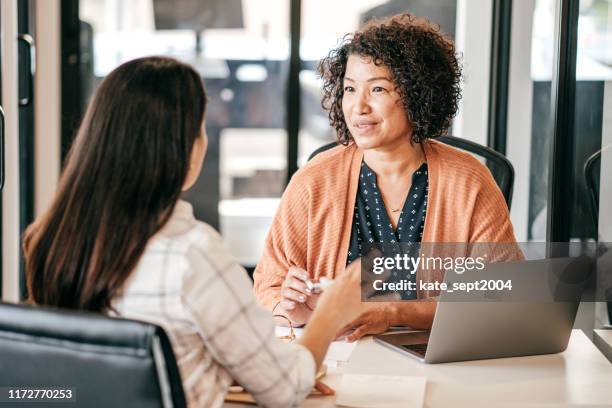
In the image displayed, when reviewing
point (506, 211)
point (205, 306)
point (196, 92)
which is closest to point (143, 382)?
point (205, 306)

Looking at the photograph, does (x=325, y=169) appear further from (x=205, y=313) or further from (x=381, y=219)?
(x=205, y=313)

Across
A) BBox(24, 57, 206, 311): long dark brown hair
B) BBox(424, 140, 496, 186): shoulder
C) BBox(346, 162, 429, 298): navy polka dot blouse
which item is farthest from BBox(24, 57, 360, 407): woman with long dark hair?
BBox(424, 140, 496, 186): shoulder

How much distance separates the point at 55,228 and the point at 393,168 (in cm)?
105

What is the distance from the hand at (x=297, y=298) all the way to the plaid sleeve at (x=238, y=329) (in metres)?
0.48

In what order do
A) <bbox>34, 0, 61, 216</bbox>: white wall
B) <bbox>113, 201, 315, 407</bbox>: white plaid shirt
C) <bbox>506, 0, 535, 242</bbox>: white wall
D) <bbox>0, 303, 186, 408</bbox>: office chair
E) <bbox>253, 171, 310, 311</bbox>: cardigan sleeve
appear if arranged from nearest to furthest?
<bbox>0, 303, 186, 408</bbox>: office chair → <bbox>113, 201, 315, 407</bbox>: white plaid shirt → <bbox>253, 171, 310, 311</bbox>: cardigan sleeve → <bbox>506, 0, 535, 242</bbox>: white wall → <bbox>34, 0, 61, 216</bbox>: white wall

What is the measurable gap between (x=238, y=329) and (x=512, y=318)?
24.3 inches

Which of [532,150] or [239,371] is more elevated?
[532,150]

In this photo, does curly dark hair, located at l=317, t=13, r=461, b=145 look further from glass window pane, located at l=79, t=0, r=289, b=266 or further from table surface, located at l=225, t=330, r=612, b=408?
glass window pane, located at l=79, t=0, r=289, b=266

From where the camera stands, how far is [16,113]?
3371 millimetres

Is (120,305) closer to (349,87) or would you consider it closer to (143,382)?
(143,382)

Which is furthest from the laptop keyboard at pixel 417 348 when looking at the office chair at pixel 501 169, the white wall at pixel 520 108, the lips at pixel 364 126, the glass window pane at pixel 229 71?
the glass window pane at pixel 229 71

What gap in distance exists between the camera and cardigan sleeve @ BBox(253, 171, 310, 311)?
1.93m

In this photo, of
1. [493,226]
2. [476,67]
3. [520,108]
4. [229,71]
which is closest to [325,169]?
[493,226]

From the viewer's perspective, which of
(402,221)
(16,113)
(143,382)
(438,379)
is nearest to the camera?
(143,382)
